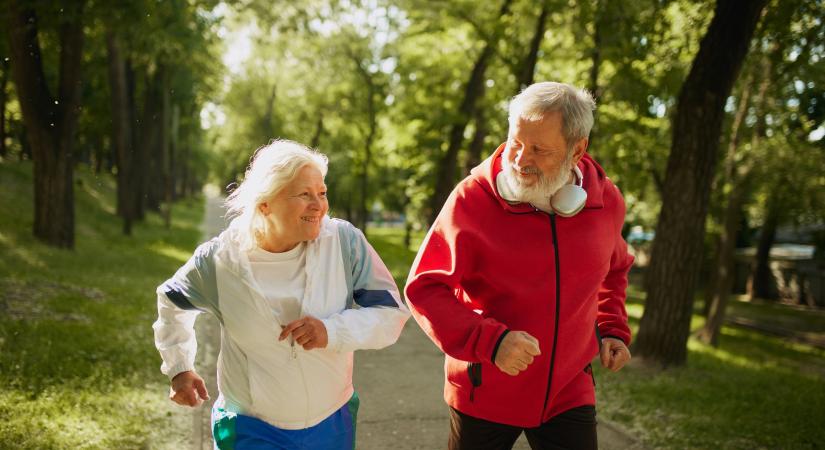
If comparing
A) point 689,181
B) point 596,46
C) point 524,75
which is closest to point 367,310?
point 689,181

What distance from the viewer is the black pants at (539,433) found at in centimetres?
283

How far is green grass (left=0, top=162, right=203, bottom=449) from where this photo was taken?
16.5 ft

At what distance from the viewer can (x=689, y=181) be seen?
27.7 feet

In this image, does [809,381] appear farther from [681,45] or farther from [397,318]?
[397,318]

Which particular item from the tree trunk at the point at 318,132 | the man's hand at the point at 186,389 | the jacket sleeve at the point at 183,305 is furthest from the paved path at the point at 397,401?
the tree trunk at the point at 318,132

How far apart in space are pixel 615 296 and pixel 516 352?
0.88 metres

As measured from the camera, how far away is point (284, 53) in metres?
32.1

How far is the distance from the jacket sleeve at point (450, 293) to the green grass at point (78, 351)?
3.00 m

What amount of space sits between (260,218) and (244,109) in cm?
4525

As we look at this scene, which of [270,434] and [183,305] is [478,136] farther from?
[270,434]

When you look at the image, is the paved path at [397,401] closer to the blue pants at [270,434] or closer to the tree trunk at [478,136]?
the blue pants at [270,434]

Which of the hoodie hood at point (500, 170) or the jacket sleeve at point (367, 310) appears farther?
the hoodie hood at point (500, 170)

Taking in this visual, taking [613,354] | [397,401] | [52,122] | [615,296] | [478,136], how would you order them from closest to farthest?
[613,354] < [615,296] < [397,401] < [52,122] < [478,136]

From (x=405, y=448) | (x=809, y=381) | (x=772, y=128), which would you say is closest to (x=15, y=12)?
(x=405, y=448)
